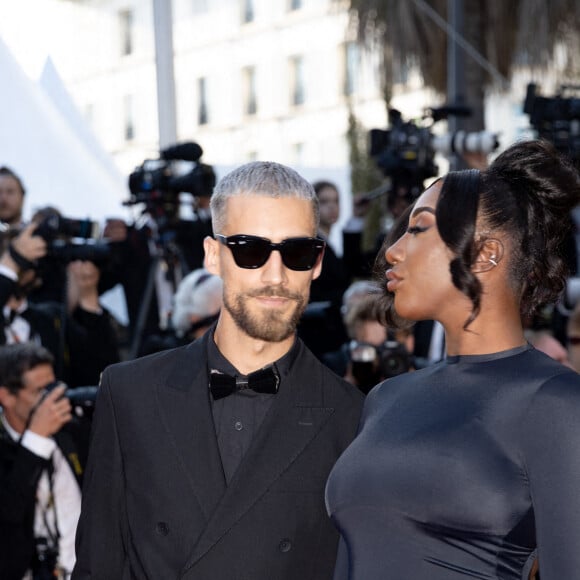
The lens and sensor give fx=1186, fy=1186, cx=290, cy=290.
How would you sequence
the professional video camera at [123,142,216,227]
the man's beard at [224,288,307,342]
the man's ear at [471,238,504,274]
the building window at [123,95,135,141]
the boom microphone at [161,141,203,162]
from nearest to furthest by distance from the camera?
1. the man's ear at [471,238,504,274]
2. the man's beard at [224,288,307,342]
3. the boom microphone at [161,141,203,162]
4. the professional video camera at [123,142,216,227]
5. the building window at [123,95,135,141]

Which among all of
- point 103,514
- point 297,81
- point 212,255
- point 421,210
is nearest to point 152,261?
point 212,255

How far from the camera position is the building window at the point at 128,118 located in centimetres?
2650

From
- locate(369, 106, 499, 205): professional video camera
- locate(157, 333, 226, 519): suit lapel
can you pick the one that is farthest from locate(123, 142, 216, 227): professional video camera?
locate(157, 333, 226, 519): suit lapel

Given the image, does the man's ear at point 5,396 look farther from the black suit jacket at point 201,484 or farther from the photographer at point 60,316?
the black suit jacket at point 201,484

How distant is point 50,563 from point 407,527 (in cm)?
248

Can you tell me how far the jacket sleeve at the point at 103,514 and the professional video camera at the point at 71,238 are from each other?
2.55m

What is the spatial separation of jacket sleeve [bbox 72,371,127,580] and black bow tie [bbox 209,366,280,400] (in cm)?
25

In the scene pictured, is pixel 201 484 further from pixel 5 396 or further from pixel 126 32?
pixel 126 32

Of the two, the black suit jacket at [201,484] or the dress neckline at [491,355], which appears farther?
the black suit jacket at [201,484]

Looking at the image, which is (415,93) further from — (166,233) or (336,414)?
(336,414)

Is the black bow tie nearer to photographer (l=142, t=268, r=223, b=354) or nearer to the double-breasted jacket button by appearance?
the double-breasted jacket button

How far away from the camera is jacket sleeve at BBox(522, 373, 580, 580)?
6.66 feet

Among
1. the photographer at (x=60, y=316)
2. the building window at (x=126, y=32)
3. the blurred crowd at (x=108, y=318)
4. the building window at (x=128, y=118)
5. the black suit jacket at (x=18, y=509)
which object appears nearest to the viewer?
the black suit jacket at (x=18, y=509)

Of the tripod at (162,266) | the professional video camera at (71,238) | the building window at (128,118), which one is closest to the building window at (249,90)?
the building window at (128,118)
